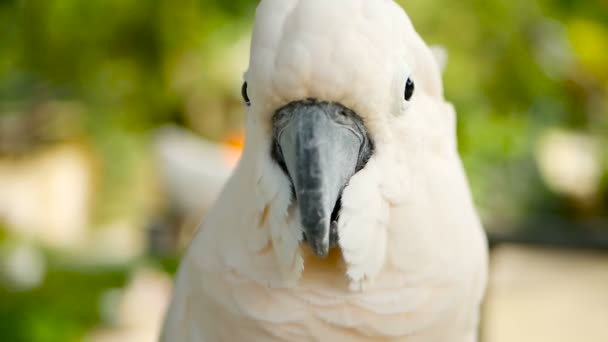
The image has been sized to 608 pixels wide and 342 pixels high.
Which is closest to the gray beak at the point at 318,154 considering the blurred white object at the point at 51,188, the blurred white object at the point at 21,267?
the blurred white object at the point at 21,267

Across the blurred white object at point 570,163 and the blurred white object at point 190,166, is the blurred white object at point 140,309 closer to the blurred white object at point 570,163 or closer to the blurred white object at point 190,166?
the blurred white object at point 190,166

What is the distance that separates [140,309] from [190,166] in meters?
1.57

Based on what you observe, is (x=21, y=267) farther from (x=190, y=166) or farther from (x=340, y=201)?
(x=340, y=201)

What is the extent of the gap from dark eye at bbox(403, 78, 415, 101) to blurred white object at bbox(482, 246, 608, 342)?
6.64 feet

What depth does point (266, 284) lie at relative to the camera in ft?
3.45

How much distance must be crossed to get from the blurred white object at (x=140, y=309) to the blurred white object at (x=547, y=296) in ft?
4.43

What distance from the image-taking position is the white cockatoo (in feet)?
2.96

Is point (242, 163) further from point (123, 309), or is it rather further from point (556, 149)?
point (556, 149)

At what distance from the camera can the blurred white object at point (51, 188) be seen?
197 inches

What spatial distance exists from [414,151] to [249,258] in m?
0.30

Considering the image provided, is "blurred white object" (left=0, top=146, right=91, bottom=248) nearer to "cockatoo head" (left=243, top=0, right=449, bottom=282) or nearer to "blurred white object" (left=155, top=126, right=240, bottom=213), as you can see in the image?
"blurred white object" (left=155, top=126, right=240, bottom=213)

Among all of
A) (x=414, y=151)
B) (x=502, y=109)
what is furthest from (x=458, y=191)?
(x=502, y=109)

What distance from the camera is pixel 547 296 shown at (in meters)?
3.30

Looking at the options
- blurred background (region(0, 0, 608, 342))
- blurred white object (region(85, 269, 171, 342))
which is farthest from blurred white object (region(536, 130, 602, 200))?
blurred white object (region(85, 269, 171, 342))
